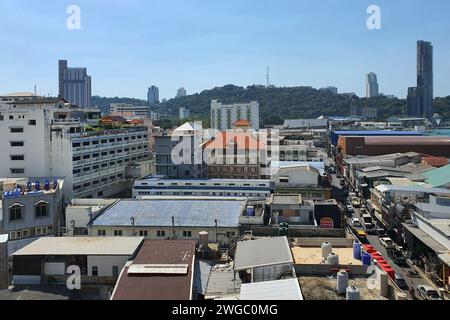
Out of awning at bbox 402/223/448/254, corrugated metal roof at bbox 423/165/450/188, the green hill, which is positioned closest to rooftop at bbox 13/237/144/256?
awning at bbox 402/223/448/254

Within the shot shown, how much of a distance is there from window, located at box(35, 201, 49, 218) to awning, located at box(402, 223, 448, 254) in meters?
9.32

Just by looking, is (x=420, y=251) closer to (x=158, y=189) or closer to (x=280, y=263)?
(x=280, y=263)

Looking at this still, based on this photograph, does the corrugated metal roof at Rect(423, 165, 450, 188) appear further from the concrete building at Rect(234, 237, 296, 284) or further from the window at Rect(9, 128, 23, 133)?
the window at Rect(9, 128, 23, 133)

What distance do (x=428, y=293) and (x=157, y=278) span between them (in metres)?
5.65

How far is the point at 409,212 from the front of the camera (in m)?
12.4

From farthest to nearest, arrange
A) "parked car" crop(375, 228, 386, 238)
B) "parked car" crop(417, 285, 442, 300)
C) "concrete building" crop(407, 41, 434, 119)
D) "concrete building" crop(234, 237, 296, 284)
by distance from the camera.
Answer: "concrete building" crop(407, 41, 434, 119)
"parked car" crop(375, 228, 386, 238)
"parked car" crop(417, 285, 442, 300)
"concrete building" crop(234, 237, 296, 284)

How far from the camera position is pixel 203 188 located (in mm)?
15703

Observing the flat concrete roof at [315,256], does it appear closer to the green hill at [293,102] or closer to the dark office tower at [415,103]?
the green hill at [293,102]

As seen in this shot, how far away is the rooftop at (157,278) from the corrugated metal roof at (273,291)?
36.0 inches

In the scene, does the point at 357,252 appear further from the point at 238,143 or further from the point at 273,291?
the point at 238,143

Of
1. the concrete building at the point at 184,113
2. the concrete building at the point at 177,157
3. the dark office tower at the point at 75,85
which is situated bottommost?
the concrete building at the point at 177,157

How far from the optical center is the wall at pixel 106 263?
736 centimetres

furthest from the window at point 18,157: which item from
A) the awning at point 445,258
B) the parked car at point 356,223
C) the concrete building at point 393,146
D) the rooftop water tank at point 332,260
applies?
the concrete building at point 393,146

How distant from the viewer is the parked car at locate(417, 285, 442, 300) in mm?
8664
